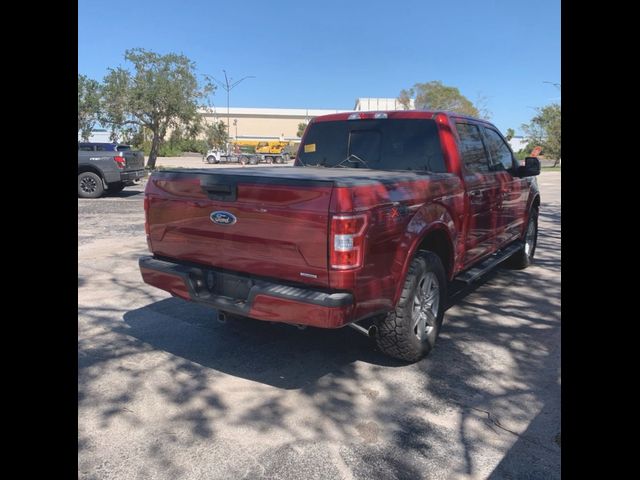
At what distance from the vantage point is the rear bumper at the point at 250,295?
320cm

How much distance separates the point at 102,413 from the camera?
3355mm

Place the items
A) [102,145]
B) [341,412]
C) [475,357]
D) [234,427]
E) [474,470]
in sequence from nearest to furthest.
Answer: [474,470], [234,427], [341,412], [475,357], [102,145]

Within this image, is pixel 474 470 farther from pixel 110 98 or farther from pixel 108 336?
pixel 110 98

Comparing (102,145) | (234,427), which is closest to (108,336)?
(234,427)

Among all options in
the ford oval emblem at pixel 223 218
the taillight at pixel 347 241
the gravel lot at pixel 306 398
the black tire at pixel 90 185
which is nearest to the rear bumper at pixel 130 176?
the black tire at pixel 90 185

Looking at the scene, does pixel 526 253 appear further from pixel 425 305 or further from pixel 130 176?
pixel 130 176

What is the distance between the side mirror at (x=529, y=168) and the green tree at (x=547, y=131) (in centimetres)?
4620

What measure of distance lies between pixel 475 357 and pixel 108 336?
3.15m

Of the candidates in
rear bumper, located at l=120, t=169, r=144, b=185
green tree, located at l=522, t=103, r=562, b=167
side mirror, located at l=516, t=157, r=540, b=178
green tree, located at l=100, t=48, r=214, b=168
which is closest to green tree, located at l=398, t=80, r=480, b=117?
green tree, located at l=522, t=103, r=562, b=167

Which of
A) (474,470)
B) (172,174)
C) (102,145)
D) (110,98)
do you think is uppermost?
(110,98)

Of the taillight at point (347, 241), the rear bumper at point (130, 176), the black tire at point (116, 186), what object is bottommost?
the taillight at point (347, 241)

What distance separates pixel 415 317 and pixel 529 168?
9.81ft

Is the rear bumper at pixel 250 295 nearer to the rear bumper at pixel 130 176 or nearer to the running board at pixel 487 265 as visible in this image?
the running board at pixel 487 265
